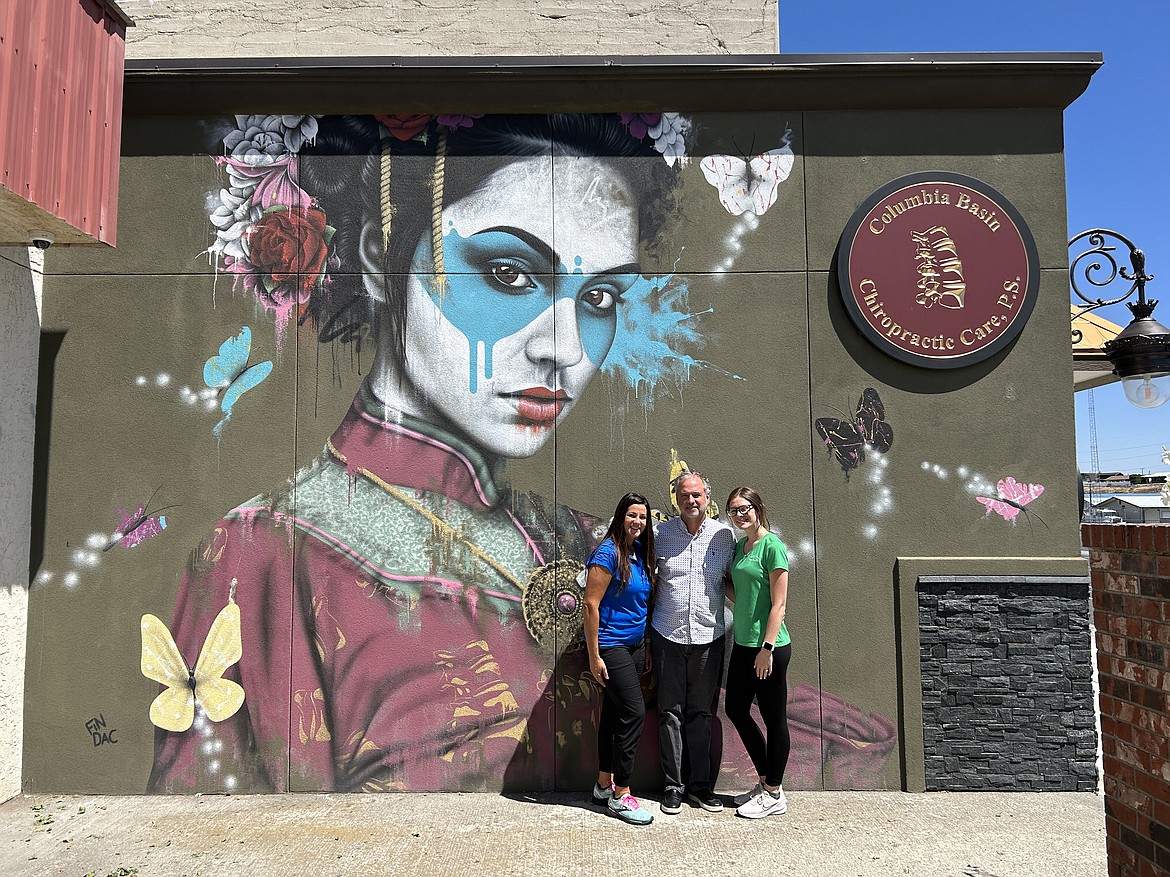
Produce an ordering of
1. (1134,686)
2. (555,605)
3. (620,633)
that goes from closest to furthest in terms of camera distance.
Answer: (1134,686) < (620,633) < (555,605)

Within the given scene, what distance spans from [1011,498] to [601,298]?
281 centimetres

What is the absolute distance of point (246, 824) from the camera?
4547mm

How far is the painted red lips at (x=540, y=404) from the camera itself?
5137 mm

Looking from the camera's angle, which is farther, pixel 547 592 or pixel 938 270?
pixel 938 270

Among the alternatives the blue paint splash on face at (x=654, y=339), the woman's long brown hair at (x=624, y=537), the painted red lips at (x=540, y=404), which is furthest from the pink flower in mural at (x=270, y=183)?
the woman's long brown hair at (x=624, y=537)

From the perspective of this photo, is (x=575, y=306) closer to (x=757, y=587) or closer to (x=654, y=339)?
(x=654, y=339)

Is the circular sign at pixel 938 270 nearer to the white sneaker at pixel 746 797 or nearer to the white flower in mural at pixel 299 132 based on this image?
the white sneaker at pixel 746 797

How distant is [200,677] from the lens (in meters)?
5.07

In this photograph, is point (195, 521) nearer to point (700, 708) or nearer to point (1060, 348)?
point (700, 708)

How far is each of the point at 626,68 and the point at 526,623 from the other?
3481 mm

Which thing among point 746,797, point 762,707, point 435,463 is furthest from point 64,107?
point 746,797

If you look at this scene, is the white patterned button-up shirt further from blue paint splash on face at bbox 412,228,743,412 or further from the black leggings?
blue paint splash on face at bbox 412,228,743,412

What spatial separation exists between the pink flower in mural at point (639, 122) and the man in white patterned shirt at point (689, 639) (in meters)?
2.25

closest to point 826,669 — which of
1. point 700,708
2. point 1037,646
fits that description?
point 700,708
